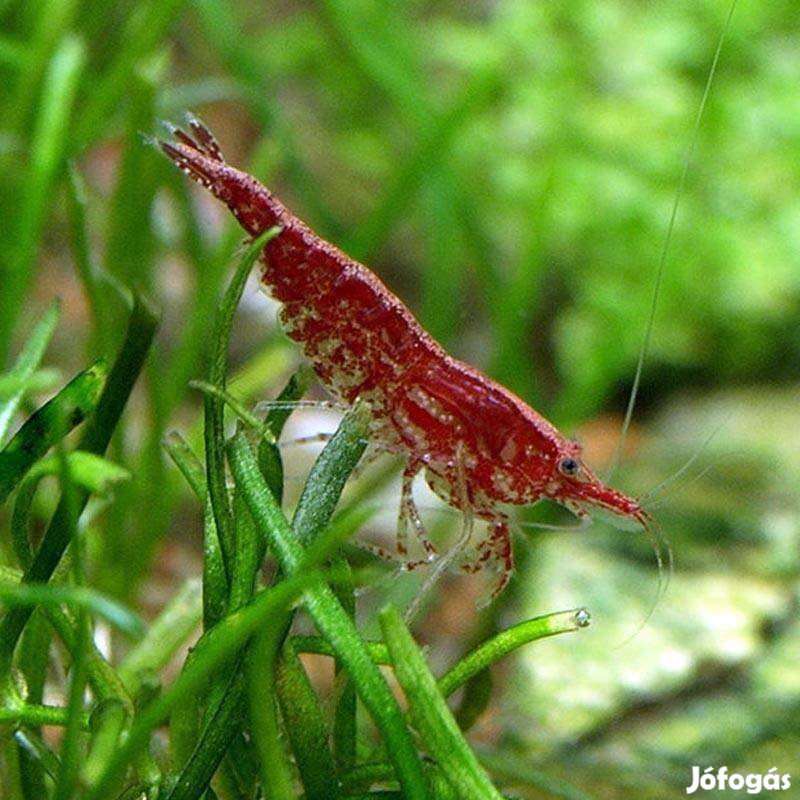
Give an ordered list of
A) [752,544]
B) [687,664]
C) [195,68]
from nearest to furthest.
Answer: [687,664], [752,544], [195,68]

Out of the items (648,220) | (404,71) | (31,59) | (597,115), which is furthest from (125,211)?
(597,115)

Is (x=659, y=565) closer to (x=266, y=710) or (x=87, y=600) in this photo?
(x=266, y=710)

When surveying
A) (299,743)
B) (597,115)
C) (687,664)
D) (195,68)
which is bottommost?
(299,743)

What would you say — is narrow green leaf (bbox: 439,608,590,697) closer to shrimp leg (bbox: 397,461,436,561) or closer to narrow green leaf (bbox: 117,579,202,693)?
shrimp leg (bbox: 397,461,436,561)

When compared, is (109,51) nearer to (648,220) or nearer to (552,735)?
(648,220)

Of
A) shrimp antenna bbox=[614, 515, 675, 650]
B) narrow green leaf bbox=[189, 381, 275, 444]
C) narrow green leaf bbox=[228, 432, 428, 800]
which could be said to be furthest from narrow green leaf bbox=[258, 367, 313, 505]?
shrimp antenna bbox=[614, 515, 675, 650]

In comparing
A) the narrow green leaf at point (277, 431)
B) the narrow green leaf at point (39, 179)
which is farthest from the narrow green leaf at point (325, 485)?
the narrow green leaf at point (39, 179)
